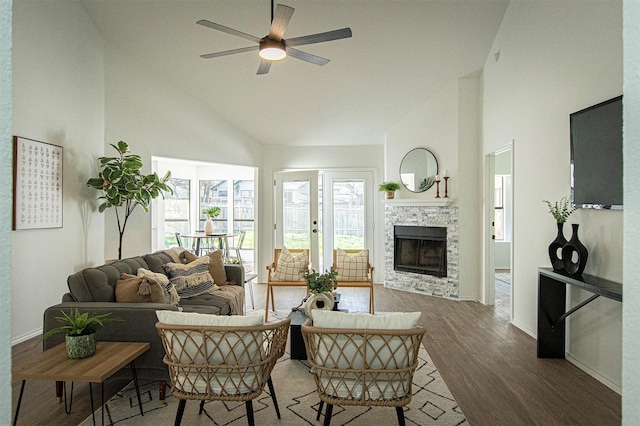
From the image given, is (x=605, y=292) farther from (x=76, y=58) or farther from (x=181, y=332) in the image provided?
(x=76, y=58)

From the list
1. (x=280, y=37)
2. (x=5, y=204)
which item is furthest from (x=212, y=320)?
(x=280, y=37)

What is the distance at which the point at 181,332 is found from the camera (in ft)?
6.73

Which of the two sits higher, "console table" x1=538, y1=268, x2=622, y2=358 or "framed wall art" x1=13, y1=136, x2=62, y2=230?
"framed wall art" x1=13, y1=136, x2=62, y2=230

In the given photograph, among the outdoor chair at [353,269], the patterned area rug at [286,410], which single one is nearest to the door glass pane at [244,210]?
the outdoor chair at [353,269]

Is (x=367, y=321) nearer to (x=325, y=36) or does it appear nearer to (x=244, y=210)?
(x=325, y=36)

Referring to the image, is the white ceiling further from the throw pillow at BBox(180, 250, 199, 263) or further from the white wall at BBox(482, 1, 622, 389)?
the throw pillow at BBox(180, 250, 199, 263)

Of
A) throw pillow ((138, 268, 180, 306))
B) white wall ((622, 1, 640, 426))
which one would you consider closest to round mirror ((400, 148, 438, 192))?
throw pillow ((138, 268, 180, 306))

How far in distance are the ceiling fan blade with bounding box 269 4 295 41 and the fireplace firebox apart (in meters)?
3.96

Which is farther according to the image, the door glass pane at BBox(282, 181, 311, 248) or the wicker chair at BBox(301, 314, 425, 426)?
the door glass pane at BBox(282, 181, 311, 248)

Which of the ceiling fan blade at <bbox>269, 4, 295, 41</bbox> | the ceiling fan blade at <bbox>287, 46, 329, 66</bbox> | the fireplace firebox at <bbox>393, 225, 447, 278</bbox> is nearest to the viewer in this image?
the ceiling fan blade at <bbox>269, 4, 295, 41</bbox>

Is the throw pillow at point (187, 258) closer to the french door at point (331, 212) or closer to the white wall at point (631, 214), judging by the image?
the french door at point (331, 212)

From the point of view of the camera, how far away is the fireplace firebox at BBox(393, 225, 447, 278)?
20.2ft

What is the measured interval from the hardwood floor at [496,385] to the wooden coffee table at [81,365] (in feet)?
1.03

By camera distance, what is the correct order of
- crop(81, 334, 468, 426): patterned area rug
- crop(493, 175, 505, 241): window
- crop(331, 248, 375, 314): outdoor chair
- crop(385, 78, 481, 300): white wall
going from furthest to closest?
crop(493, 175, 505, 241): window < crop(385, 78, 481, 300): white wall < crop(331, 248, 375, 314): outdoor chair < crop(81, 334, 468, 426): patterned area rug
